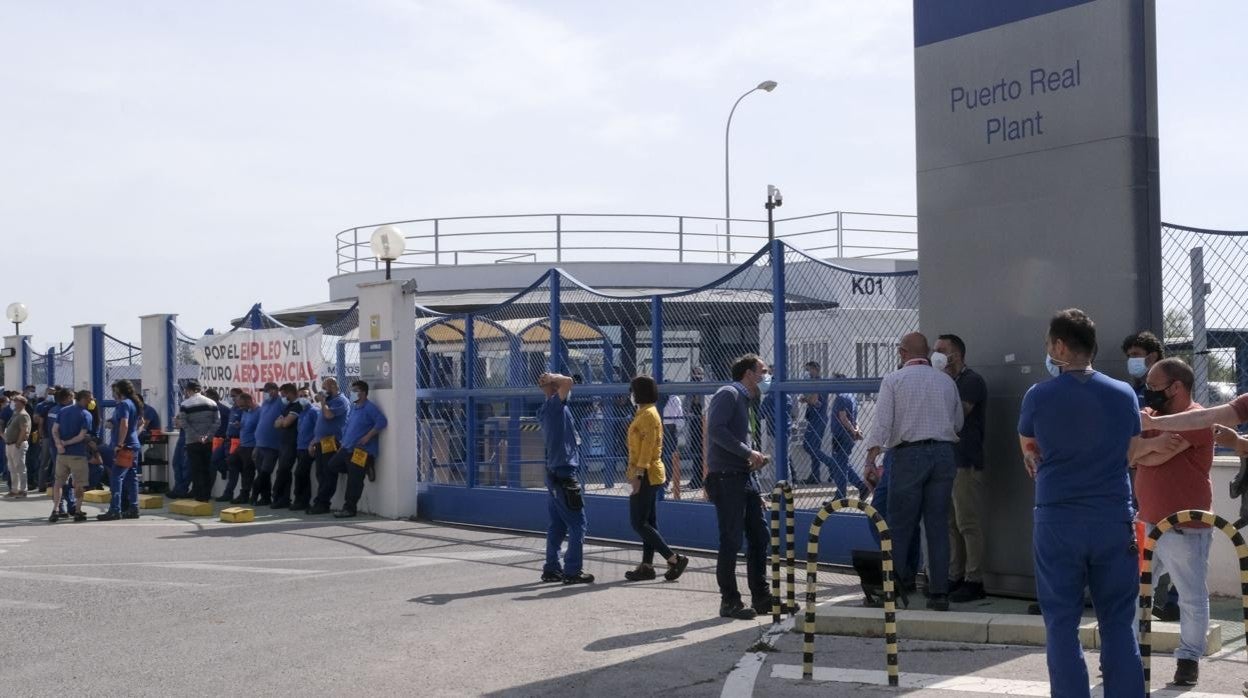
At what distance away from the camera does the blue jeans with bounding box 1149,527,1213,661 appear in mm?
6941

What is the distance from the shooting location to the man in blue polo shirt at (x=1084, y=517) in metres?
5.57

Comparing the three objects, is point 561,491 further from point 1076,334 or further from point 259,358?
point 259,358

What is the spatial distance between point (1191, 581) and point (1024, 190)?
11.1 ft

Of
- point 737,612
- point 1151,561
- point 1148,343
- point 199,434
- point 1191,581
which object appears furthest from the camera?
point 199,434

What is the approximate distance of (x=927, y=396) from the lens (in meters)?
9.12

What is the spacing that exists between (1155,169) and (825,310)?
11.5ft

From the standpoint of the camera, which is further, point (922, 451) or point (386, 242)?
point (386, 242)

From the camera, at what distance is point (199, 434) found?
1961 centimetres

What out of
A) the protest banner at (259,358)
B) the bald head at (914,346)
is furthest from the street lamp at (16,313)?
the bald head at (914,346)

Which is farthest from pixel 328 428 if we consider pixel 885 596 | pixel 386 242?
pixel 885 596

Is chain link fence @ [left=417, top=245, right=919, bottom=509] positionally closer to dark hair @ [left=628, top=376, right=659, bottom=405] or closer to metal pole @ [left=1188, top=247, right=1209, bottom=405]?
dark hair @ [left=628, top=376, right=659, bottom=405]

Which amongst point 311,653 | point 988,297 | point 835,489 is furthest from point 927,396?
point 311,653

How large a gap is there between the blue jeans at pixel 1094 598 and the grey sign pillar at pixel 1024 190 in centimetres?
356

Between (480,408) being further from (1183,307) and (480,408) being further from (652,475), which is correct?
(1183,307)
